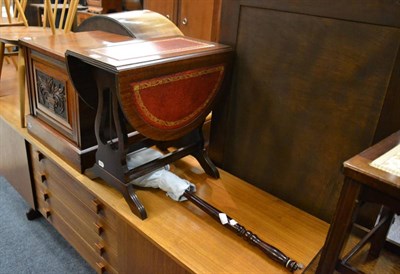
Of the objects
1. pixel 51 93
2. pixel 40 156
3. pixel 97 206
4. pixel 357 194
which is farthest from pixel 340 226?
pixel 40 156

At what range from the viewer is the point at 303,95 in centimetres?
119

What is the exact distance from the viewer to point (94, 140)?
144 cm

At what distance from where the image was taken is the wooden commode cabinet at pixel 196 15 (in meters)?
2.59

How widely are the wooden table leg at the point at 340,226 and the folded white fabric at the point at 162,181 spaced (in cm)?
59

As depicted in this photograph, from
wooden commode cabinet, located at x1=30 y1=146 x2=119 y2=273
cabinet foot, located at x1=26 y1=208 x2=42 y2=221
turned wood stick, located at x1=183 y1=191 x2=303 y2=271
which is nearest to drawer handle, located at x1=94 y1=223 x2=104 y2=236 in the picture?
wooden commode cabinet, located at x1=30 y1=146 x2=119 y2=273

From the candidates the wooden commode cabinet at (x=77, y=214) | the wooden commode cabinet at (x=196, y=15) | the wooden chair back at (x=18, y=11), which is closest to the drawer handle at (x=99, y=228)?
the wooden commode cabinet at (x=77, y=214)

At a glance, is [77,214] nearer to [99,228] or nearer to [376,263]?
[99,228]

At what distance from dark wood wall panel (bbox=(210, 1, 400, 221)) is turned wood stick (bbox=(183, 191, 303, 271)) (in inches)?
11.5

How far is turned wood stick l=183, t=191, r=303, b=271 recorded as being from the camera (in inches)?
40.6

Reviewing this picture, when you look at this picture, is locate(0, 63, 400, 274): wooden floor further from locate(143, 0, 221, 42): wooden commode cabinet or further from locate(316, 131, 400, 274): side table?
locate(143, 0, 221, 42): wooden commode cabinet

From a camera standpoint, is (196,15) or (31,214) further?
(196,15)

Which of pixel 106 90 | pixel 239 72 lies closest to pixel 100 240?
pixel 106 90

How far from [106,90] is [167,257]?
23.1 inches

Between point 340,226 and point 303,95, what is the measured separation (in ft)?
1.72
